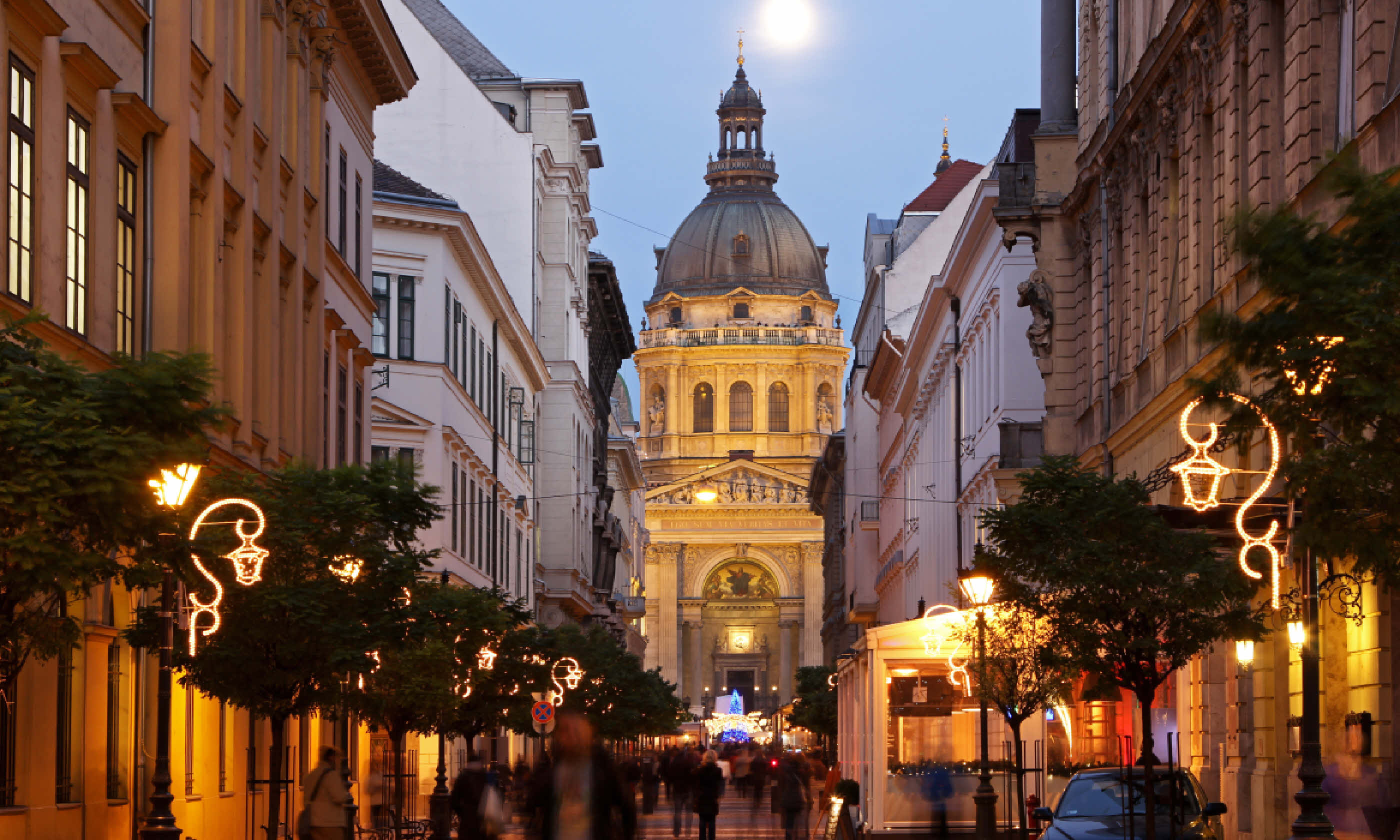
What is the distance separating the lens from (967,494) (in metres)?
50.3

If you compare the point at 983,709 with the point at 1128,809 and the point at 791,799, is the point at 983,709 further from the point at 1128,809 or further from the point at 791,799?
the point at 1128,809

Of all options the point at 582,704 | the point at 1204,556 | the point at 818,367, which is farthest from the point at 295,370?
the point at 818,367

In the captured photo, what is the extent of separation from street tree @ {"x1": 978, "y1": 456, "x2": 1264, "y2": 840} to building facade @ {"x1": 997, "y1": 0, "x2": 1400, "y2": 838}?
49cm

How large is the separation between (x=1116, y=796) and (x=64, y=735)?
9626mm

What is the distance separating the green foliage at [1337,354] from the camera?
40.7 ft

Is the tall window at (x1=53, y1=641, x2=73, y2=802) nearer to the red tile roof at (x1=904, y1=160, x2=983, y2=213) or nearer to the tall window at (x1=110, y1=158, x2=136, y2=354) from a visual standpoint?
the tall window at (x1=110, y1=158, x2=136, y2=354)

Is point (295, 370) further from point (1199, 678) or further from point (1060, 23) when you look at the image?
point (1060, 23)

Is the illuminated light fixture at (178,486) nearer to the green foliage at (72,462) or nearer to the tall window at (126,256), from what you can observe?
the green foliage at (72,462)

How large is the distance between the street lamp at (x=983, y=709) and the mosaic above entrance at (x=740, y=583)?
151452 mm

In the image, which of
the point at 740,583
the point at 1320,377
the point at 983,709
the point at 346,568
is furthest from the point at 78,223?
the point at 740,583

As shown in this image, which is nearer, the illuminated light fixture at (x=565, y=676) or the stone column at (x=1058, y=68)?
the stone column at (x=1058, y=68)

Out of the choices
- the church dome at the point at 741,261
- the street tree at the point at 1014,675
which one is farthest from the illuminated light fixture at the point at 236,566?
the church dome at the point at 741,261

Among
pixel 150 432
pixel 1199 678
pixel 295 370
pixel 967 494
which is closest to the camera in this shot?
pixel 150 432

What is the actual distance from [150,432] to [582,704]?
141 feet
